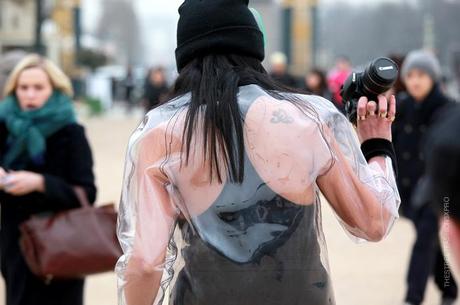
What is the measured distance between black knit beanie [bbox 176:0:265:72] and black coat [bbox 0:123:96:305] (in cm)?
210

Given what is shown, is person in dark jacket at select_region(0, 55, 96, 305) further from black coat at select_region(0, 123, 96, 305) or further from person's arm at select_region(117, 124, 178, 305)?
person's arm at select_region(117, 124, 178, 305)

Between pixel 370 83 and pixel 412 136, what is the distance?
463cm

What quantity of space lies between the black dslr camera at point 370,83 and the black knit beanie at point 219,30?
0.98 ft

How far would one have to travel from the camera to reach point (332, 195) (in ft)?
9.35

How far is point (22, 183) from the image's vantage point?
478 centimetres

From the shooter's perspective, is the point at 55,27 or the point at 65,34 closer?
the point at 65,34

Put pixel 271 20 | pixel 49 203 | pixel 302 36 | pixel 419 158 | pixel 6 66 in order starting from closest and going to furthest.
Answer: pixel 49 203, pixel 6 66, pixel 419 158, pixel 302 36, pixel 271 20

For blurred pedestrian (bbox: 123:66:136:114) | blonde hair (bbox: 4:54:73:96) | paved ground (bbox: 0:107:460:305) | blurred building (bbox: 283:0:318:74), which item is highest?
blonde hair (bbox: 4:54:73:96)

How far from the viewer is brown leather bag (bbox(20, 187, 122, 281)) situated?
4.71m

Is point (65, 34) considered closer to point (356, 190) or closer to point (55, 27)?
point (55, 27)

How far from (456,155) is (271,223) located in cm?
127

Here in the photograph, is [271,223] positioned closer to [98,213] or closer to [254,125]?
[254,125]

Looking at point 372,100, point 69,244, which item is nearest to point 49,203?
point 69,244

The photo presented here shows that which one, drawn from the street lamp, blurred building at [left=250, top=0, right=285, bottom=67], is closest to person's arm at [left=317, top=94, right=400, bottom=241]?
the street lamp
